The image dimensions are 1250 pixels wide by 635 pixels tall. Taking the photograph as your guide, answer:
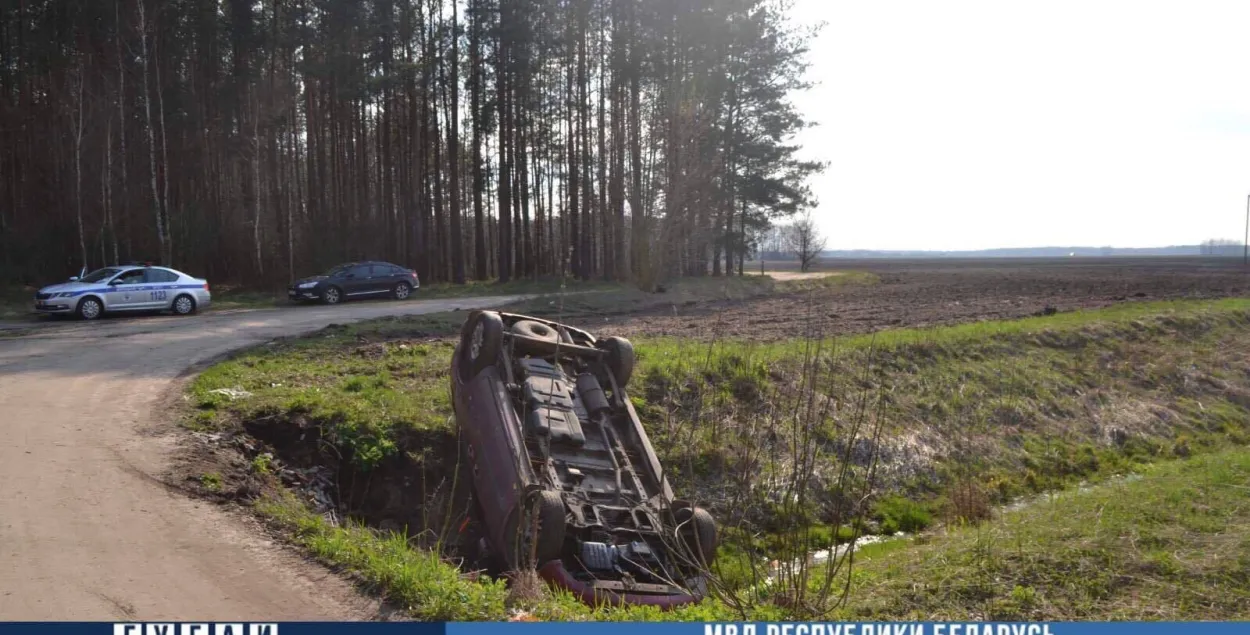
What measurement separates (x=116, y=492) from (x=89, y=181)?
1108 inches

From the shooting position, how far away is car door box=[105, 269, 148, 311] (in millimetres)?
22125

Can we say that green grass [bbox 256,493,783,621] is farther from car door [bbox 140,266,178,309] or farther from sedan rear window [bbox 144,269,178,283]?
sedan rear window [bbox 144,269,178,283]

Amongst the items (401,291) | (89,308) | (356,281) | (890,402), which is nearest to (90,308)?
(89,308)

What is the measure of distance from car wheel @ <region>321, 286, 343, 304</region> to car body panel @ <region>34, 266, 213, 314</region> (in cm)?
429

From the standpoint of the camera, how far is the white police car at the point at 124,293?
21.2 m

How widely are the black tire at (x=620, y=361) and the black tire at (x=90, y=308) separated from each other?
1777 centimetres

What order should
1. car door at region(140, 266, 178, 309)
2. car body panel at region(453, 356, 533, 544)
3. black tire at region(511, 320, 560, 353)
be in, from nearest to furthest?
car body panel at region(453, 356, 533, 544), black tire at region(511, 320, 560, 353), car door at region(140, 266, 178, 309)

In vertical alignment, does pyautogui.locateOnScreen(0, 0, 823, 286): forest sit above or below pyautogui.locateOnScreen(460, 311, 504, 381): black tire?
above

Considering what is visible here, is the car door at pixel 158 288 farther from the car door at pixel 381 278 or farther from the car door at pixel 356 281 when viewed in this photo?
the car door at pixel 381 278

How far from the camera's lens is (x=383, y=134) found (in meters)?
38.8

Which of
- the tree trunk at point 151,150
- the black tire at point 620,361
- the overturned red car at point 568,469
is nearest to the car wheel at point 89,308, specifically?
the tree trunk at point 151,150

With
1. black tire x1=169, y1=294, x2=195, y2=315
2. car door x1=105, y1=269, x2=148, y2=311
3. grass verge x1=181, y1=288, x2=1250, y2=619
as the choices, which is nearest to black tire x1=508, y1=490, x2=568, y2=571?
grass verge x1=181, y1=288, x2=1250, y2=619

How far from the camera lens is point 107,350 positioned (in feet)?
47.2

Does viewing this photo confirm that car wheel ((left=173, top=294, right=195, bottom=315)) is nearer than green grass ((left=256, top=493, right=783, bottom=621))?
No
